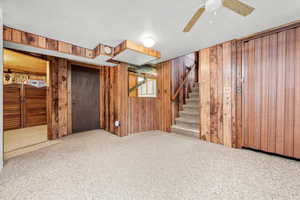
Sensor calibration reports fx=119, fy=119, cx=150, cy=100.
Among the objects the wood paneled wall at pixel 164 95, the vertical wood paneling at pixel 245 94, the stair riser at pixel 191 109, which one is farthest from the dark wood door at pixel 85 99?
the vertical wood paneling at pixel 245 94

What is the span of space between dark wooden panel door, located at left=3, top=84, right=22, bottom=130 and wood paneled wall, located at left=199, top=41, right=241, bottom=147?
559 centimetres

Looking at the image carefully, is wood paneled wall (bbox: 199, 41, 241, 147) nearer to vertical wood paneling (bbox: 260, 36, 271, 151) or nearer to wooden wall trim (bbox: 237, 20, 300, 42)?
wooden wall trim (bbox: 237, 20, 300, 42)

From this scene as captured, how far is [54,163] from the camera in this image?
1815 millimetres

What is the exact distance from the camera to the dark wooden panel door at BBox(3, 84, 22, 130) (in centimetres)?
368

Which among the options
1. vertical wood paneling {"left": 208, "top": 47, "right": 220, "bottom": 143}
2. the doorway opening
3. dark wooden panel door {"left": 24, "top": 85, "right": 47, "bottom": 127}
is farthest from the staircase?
dark wooden panel door {"left": 24, "top": 85, "right": 47, "bottom": 127}

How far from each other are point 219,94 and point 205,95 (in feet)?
0.98

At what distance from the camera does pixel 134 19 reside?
1737 mm

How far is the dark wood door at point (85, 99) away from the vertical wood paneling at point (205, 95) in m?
3.14

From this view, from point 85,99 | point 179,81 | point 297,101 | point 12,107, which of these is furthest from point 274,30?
point 12,107

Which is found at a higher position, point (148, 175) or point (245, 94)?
point (245, 94)

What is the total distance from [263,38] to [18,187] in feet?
13.5

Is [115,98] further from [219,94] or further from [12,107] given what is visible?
[12,107]

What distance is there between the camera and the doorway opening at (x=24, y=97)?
11.5 ft

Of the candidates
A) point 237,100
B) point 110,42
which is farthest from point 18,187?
point 237,100
